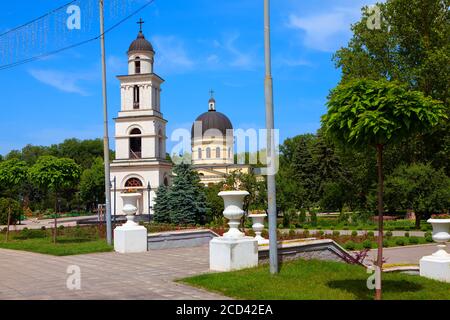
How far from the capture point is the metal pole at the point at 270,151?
375 inches

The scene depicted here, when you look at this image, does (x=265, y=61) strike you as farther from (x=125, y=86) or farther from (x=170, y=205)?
(x=125, y=86)

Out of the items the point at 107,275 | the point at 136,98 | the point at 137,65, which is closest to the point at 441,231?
the point at 107,275

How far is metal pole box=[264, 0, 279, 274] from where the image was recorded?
952cm

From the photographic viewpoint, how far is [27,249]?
1627 cm

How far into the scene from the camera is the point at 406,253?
18.6m

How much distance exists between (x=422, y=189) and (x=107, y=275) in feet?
78.2

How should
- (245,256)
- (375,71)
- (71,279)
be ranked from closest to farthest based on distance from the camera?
1. (71,279)
2. (245,256)
3. (375,71)

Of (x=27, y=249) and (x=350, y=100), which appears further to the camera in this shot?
(x=27, y=249)

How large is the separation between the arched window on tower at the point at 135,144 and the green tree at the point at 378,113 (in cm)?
4344

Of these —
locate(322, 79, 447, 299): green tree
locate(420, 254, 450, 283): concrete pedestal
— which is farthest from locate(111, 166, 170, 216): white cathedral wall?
locate(322, 79, 447, 299): green tree

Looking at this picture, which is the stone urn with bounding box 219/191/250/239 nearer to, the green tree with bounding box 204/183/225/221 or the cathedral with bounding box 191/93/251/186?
the green tree with bounding box 204/183/225/221

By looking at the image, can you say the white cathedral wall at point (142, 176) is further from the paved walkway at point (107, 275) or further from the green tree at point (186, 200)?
the paved walkway at point (107, 275)
